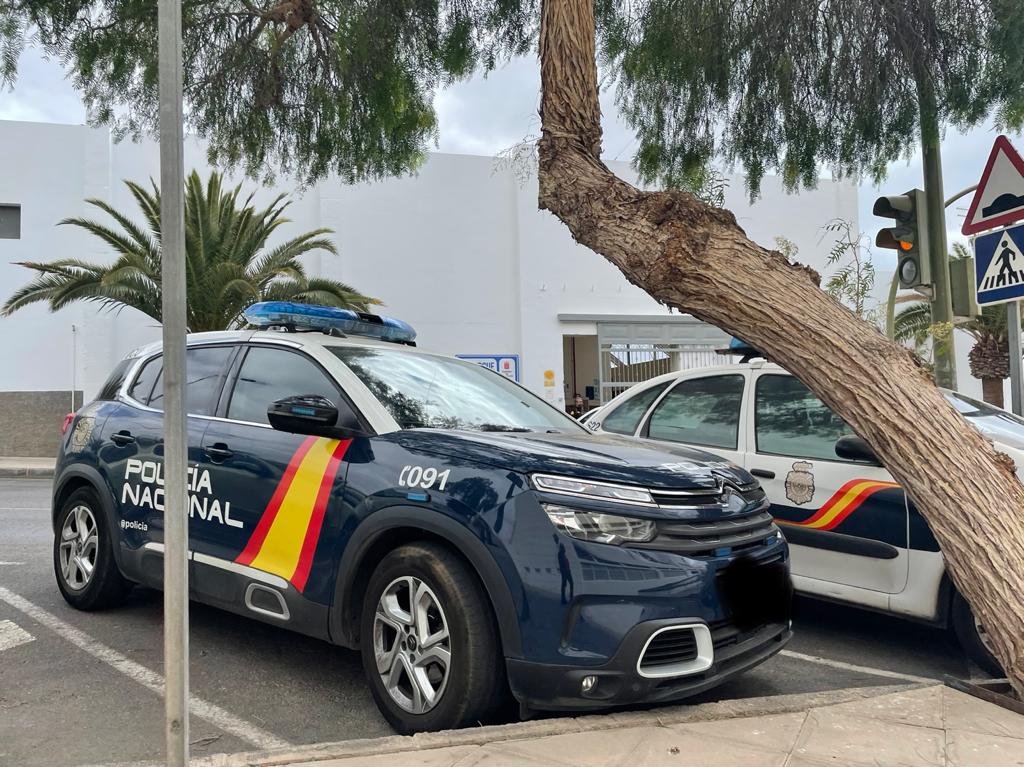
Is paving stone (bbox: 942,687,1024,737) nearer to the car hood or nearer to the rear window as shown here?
the car hood

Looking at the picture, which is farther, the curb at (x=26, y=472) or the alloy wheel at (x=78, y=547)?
the curb at (x=26, y=472)

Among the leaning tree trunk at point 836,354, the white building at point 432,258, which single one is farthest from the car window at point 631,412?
the white building at point 432,258

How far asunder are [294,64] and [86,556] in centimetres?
520

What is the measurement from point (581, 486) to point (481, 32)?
5.90 metres

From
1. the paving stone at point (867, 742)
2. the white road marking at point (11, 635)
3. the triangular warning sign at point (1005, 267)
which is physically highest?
the triangular warning sign at point (1005, 267)

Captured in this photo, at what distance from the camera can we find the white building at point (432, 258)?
18.7 metres

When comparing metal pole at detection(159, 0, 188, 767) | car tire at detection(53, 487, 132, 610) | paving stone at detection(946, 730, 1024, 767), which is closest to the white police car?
paving stone at detection(946, 730, 1024, 767)

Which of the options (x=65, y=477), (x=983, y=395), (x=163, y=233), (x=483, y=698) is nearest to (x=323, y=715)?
(x=483, y=698)

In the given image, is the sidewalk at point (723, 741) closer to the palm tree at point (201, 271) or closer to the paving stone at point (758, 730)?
the paving stone at point (758, 730)

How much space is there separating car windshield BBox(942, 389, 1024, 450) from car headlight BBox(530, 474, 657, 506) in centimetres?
215

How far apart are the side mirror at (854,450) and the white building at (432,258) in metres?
15.4

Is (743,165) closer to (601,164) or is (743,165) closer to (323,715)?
(601,164)

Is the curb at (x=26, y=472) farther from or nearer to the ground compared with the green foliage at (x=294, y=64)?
nearer to the ground

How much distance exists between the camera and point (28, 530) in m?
8.62
